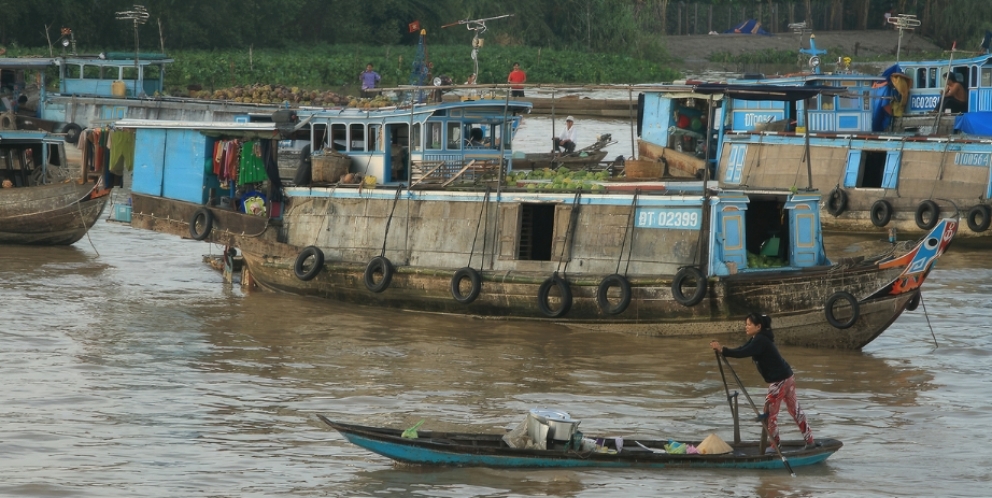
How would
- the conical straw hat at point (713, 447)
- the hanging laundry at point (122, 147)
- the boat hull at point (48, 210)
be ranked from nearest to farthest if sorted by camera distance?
the conical straw hat at point (713, 447), the hanging laundry at point (122, 147), the boat hull at point (48, 210)

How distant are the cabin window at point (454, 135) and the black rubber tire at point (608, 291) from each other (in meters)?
3.80

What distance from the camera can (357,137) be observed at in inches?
750

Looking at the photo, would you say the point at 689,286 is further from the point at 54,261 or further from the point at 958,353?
the point at 54,261

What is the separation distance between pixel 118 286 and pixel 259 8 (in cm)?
3887

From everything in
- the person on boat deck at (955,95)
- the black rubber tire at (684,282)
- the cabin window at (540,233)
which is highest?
the person on boat deck at (955,95)

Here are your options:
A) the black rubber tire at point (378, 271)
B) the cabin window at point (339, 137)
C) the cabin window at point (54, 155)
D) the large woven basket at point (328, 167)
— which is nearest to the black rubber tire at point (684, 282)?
the black rubber tire at point (378, 271)

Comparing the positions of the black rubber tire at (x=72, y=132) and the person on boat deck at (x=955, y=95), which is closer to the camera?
the person on boat deck at (x=955, y=95)

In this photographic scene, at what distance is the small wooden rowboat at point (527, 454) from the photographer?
403 inches

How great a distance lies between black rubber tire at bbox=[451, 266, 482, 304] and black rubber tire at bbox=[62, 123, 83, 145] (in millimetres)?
19544

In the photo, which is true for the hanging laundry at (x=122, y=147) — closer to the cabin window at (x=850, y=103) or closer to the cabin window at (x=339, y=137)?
the cabin window at (x=339, y=137)

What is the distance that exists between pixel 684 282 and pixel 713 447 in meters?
5.07

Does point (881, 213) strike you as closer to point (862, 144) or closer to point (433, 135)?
point (862, 144)

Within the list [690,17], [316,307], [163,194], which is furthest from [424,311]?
[690,17]

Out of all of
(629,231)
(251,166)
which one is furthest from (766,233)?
(251,166)
